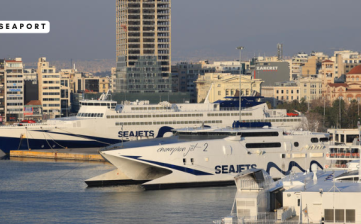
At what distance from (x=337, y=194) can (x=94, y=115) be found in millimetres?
51431

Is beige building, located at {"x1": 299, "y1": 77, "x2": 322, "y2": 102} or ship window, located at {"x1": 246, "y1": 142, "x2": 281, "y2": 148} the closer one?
ship window, located at {"x1": 246, "y1": 142, "x2": 281, "y2": 148}

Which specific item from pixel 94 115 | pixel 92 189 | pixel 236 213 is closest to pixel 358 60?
pixel 94 115

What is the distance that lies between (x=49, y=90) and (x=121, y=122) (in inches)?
2031

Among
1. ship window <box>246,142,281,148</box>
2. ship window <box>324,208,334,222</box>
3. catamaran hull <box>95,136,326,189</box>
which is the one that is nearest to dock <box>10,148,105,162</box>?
catamaran hull <box>95,136,326,189</box>

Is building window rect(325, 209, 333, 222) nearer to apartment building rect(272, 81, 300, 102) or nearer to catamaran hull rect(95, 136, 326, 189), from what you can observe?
catamaran hull rect(95, 136, 326, 189)

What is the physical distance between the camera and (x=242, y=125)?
53.8 m

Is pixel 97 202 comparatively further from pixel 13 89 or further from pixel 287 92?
pixel 287 92

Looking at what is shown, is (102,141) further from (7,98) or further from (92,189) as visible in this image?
(7,98)

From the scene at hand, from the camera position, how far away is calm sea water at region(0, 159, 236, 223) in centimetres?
3503

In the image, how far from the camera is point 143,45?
13488 centimetres

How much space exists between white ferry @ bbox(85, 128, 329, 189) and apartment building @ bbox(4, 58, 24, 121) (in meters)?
76.6

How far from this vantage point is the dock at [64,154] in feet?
206

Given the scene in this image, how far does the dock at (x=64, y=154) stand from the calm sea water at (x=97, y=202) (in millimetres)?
12024

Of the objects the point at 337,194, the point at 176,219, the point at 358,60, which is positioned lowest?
the point at 176,219
